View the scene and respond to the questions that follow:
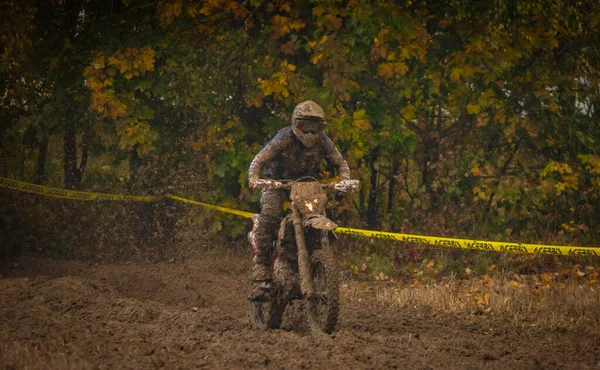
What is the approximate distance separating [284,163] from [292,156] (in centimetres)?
11

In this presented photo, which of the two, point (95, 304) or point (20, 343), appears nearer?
point (20, 343)

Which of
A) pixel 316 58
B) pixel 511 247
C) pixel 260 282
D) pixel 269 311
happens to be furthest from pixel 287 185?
pixel 316 58

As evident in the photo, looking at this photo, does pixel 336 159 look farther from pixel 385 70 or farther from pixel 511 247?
pixel 385 70

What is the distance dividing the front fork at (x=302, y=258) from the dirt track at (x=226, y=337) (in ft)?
1.31

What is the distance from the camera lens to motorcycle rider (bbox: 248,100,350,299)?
7871 millimetres

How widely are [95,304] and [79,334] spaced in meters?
1.83

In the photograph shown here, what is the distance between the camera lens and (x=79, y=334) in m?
6.99

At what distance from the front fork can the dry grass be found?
222cm

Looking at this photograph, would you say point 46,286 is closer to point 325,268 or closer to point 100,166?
point 325,268

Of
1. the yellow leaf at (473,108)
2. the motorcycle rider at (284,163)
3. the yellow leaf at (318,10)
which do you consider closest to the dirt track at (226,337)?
the motorcycle rider at (284,163)

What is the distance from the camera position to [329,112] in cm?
1184

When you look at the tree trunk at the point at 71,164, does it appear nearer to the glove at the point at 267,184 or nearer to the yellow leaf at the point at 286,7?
the yellow leaf at the point at 286,7

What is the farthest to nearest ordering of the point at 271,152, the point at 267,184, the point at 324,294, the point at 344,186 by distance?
the point at 271,152
the point at 344,186
the point at 267,184
the point at 324,294

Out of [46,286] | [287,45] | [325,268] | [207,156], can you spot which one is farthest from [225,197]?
[325,268]
